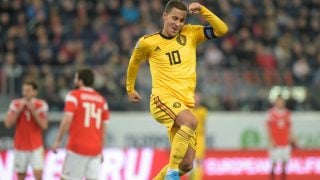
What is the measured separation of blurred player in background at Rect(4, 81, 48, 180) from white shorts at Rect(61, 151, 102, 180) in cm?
128

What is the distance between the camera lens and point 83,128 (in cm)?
1170

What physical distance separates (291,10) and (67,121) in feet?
48.2

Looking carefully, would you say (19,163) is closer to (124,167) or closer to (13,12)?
(124,167)

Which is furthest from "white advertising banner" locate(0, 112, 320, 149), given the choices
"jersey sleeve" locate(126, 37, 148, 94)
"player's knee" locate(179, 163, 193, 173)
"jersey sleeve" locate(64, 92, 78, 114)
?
"player's knee" locate(179, 163, 193, 173)

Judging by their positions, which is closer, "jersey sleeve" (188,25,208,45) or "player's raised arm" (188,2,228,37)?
"player's raised arm" (188,2,228,37)

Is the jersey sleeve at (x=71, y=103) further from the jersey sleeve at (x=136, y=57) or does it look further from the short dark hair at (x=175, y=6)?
the short dark hair at (x=175, y=6)

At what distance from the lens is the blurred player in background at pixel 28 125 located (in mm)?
12727

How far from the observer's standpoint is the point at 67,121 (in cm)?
1151

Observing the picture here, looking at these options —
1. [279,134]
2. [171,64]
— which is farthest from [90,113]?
[279,134]

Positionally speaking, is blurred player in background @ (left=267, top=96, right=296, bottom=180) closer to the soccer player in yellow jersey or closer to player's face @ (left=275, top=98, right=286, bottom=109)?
player's face @ (left=275, top=98, right=286, bottom=109)

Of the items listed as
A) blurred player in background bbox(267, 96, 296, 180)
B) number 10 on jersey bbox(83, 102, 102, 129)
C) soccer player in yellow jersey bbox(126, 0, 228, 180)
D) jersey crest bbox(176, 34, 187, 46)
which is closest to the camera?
soccer player in yellow jersey bbox(126, 0, 228, 180)

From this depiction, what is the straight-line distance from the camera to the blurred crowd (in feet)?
63.7

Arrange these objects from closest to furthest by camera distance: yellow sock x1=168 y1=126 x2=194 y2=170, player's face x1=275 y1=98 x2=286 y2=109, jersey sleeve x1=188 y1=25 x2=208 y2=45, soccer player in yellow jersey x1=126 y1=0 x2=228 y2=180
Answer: yellow sock x1=168 y1=126 x2=194 y2=170 < soccer player in yellow jersey x1=126 y1=0 x2=228 y2=180 < jersey sleeve x1=188 y1=25 x2=208 y2=45 < player's face x1=275 y1=98 x2=286 y2=109

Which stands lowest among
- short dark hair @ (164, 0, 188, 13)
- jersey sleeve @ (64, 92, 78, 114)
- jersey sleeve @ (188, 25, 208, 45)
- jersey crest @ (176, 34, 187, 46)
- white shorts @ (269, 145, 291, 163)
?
white shorts @ (269, 145, 291, 163)
